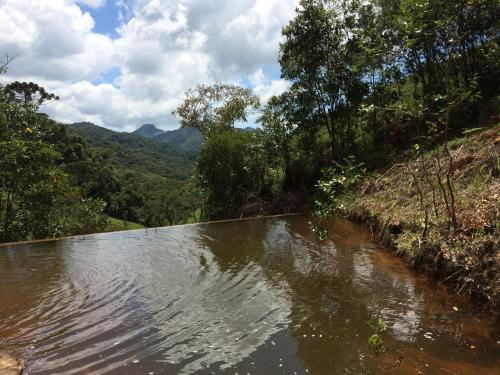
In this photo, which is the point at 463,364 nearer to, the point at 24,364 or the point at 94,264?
the point at 24,364

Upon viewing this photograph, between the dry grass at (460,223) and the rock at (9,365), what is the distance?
5.57m

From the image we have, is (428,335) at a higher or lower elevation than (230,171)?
lower

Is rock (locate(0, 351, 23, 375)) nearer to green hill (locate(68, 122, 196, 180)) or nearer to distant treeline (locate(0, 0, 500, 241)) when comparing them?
distant treeline (locate(0, 0, 500, 241))

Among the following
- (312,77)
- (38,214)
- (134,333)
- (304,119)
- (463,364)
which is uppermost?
(312,77)

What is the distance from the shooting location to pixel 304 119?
21.8 m

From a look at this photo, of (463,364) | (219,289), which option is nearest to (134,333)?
(219,289)

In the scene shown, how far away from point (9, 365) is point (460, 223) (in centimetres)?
674

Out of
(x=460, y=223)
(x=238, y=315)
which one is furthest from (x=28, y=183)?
(x=460, y=223)

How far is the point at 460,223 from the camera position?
723cm

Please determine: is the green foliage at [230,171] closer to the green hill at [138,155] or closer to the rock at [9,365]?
the rock at [9,365]

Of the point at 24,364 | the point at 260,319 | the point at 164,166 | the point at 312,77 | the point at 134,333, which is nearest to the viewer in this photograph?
the point at 24,364

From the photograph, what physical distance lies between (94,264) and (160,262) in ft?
5.04

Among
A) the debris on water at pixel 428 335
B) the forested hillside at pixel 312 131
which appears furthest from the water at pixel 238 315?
the forested hillside at pixel 312 131

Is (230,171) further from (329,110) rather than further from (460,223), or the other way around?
(460,223)
